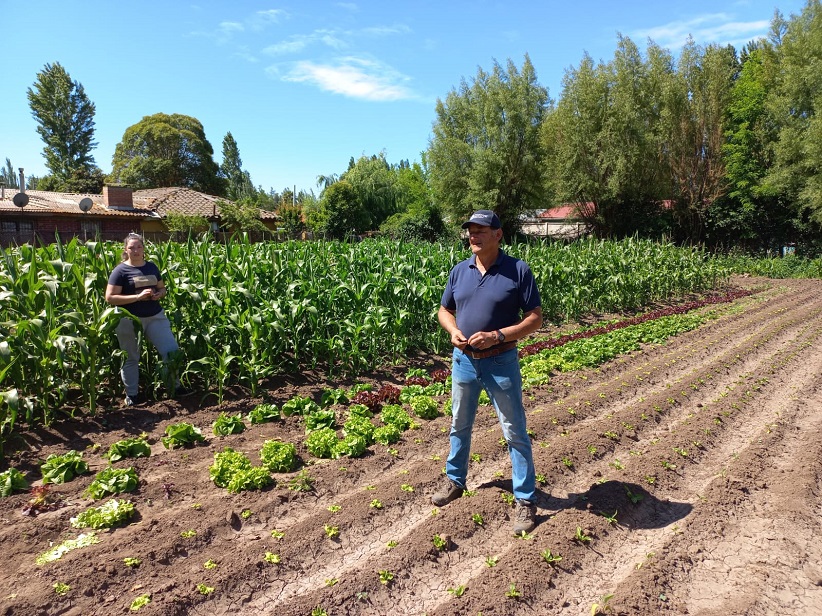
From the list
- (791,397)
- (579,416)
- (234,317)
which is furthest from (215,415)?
(791,397)

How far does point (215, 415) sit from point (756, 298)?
14.8 metres

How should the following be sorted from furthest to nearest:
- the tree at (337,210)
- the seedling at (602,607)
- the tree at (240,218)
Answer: the tree at (337,210)
the tree at (240,218)
the seedling at (602,607)

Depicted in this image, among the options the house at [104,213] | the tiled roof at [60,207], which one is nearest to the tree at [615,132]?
the house at [104,213]

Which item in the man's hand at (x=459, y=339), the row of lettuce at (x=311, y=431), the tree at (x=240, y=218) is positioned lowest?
the row of lettuce at (x=311, y=431)

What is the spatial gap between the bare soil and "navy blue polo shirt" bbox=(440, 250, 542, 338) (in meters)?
1.27

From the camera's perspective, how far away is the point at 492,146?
25359 mm

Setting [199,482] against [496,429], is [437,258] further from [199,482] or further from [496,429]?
[199,482]

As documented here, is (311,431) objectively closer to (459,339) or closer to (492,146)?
(459,339)

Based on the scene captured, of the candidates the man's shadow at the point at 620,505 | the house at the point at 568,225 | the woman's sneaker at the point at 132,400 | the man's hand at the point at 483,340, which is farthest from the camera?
the house at the point at 568,225

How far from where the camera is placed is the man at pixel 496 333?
3.09 meters

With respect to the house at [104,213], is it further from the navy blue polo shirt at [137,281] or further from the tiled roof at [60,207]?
the navy blue polo shirt at [137,281]

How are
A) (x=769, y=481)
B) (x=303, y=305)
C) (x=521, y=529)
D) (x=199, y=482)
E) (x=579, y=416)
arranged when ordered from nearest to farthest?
(x=521, y=529)
(x=199, y=482)
(x=769, y=481)
(x=579, y=416)
(x=303, y=305)

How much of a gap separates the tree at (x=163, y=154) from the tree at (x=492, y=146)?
29.3m

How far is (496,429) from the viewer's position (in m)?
4.73
